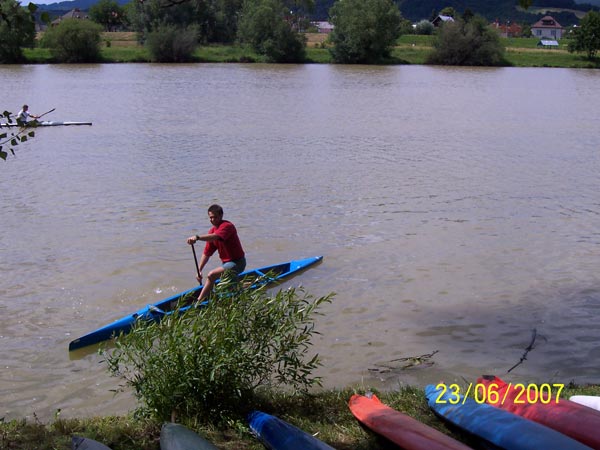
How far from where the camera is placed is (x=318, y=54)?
229 feet

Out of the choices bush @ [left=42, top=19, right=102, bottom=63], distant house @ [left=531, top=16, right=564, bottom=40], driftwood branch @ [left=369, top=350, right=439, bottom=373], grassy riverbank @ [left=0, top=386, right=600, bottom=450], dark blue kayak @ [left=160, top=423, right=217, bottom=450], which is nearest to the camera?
dark blue kayak @ [left=160, top=423, right=217, bottom=450]

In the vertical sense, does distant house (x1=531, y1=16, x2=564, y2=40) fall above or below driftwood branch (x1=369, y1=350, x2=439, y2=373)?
above

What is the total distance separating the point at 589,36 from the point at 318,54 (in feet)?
81.9

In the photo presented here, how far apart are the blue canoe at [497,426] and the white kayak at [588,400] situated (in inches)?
31.8

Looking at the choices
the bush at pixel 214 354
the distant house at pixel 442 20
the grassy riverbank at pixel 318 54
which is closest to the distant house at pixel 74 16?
the grassy riverbank at pixel 318 54

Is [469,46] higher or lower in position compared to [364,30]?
lower

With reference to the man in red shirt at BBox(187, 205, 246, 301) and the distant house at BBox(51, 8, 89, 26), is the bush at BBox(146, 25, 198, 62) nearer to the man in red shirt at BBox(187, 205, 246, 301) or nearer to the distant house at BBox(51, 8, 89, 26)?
the distant house at BBox(51, 8, 89, 26)

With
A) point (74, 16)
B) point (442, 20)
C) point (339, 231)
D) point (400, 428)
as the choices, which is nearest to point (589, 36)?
point (442, 20)

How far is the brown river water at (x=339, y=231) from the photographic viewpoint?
26.5 ft

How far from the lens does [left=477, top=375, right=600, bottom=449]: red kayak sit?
4936 millimetres

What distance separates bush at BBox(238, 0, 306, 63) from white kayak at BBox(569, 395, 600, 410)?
203 feet

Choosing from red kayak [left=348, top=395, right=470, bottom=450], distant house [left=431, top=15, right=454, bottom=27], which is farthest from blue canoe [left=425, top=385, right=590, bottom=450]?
distant house [left=431, top=15, right=454, bottom=27]

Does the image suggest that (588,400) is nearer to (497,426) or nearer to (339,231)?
(497,426)

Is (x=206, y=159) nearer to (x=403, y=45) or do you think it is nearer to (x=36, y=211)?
(x=36, y=211)
